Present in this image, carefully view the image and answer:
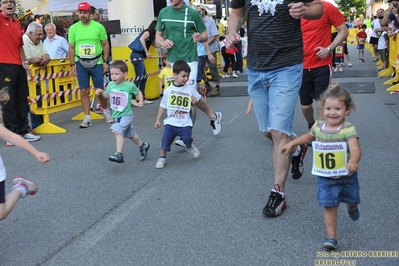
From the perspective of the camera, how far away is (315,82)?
6.66 metres

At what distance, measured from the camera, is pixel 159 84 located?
1354cm

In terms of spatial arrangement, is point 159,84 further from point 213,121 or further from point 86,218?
point 86,218

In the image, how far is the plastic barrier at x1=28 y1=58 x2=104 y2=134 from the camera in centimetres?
924

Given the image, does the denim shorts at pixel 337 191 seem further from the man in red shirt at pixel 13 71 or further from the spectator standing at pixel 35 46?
the spectator standing at pixel 35 46

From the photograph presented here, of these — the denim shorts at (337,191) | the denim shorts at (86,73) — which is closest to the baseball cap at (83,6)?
the denim shorts at (86,73)

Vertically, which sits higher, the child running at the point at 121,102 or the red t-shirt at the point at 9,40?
the red t-shirt at the point at 9,40

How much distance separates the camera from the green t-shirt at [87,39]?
9.50 m

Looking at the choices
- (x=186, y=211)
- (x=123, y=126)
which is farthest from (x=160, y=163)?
(x=186, y=211)

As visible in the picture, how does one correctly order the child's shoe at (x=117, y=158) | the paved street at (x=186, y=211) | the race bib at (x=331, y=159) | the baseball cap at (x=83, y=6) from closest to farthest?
1. the race bib at (x=331, y=159)
2. the paved street at (x=186, y=211)
3. the child's shoe at (x=117, y=158)
4. the baseball cap at (x=83, y=6)

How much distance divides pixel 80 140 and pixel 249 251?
206 inches

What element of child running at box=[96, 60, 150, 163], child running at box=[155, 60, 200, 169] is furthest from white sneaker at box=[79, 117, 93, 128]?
child running at box=[155, 60, 200, 169]

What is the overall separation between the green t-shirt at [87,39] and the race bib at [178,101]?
11.1 ft

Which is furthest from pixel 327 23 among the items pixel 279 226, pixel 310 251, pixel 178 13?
pixel 310 251

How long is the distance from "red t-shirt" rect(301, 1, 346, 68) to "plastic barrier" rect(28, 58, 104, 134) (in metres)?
4.63
